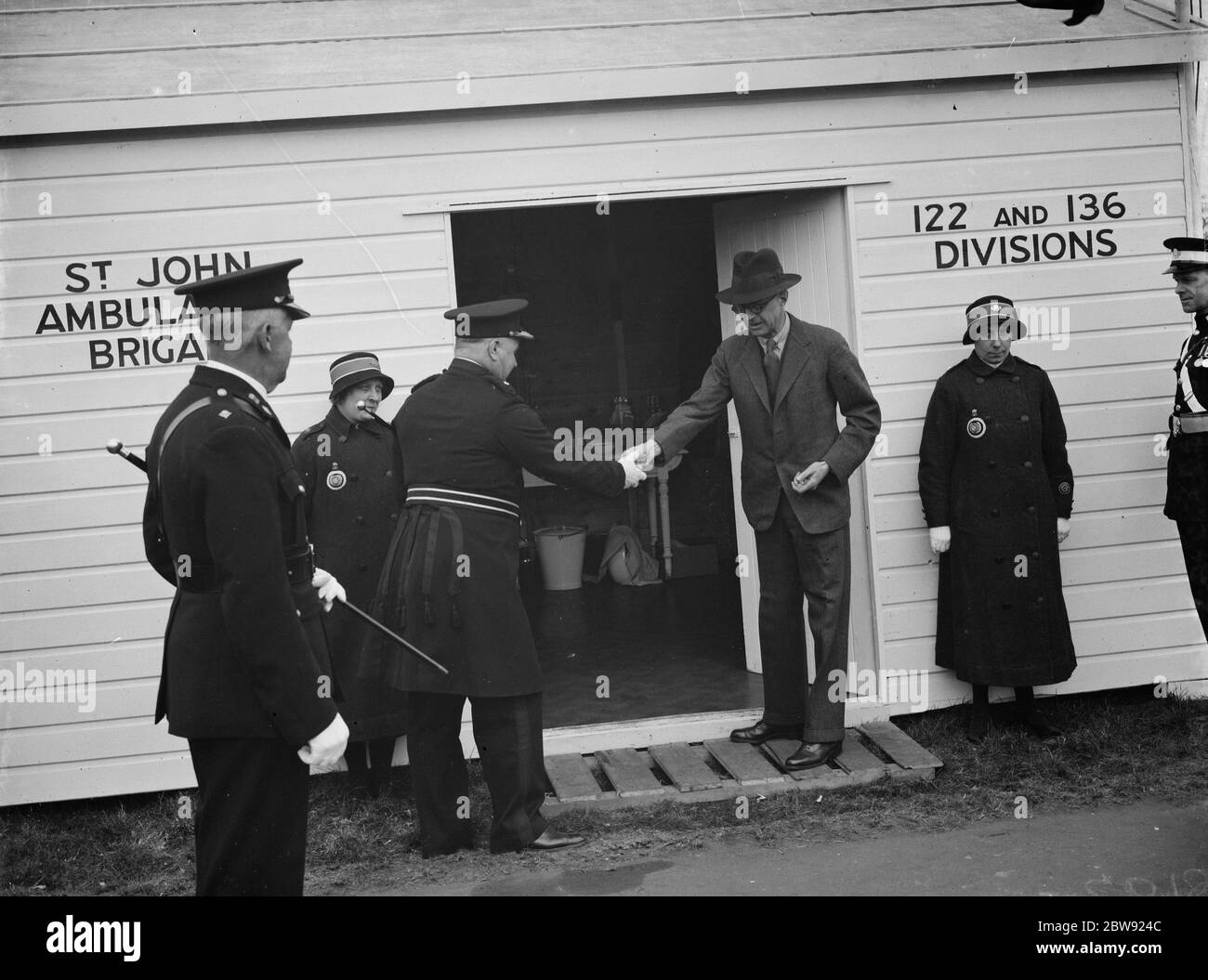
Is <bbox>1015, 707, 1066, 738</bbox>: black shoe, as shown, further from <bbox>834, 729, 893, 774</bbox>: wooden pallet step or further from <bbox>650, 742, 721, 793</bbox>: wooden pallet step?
<bbox>650, 742, 721, 793</bbox>: wooden pallet step

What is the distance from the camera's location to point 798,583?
21.0 feet

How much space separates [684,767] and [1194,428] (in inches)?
112

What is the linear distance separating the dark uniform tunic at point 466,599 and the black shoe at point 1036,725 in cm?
261

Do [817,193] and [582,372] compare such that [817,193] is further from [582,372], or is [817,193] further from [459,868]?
[582,372]

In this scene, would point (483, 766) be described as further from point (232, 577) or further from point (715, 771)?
point (232, 577)

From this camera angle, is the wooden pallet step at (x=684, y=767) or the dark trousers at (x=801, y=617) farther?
the dark trousers at (x=801, y=617)

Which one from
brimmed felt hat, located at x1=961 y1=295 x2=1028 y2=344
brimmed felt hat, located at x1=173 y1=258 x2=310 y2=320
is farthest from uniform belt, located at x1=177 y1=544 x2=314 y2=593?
brimmed felt hat, located at x1=961 y1=295 x2=1028 y2=344

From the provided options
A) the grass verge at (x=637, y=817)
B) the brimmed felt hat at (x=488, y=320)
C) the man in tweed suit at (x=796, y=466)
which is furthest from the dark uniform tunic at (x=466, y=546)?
the man in tweed suit at (x=796, y=466)

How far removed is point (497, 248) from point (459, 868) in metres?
7.52

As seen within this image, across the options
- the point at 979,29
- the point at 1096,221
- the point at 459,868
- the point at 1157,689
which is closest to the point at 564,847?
the point at 459,868

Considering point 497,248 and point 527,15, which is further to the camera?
point 497,248

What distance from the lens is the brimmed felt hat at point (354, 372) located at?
6098mm

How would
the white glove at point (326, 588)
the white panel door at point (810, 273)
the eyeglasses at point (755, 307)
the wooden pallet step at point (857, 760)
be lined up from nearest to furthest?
the white glove at point (326, 588) → the wooden pallet step at point (857, 760) → the eyeglasses at point (755, 307) → the white panel door at point (810, 273)

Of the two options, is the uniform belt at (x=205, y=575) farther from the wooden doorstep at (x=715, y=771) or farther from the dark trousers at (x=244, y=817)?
the wooden doorstep at (x=715, y=771)
